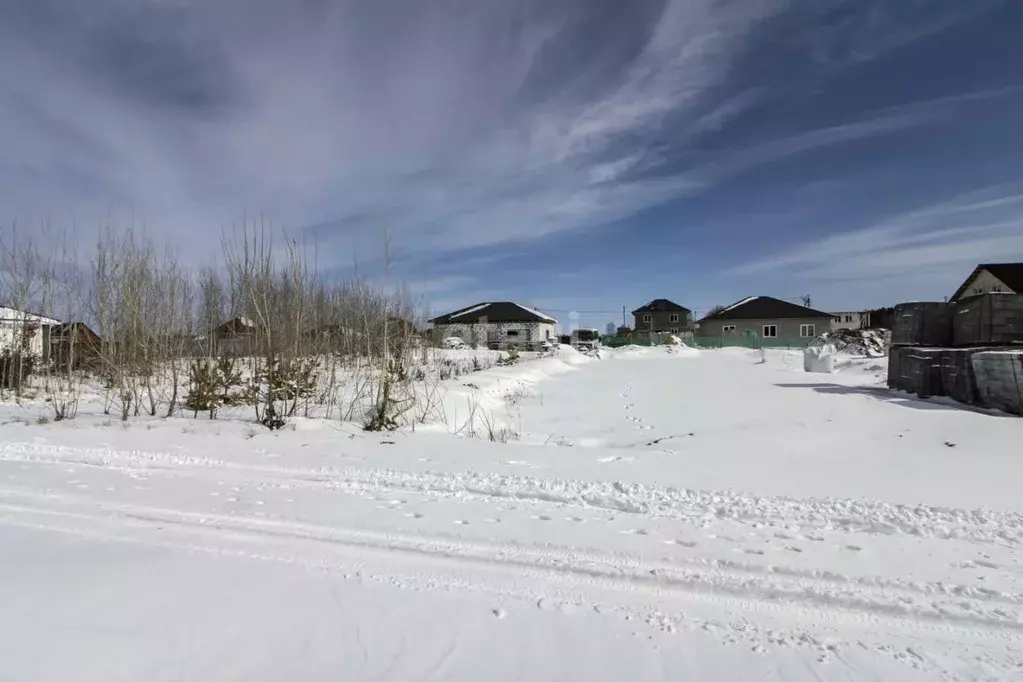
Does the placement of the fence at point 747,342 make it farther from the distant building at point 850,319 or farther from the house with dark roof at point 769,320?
the distant building at point 850,319

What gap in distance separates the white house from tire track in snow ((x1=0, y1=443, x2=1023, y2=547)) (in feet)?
35.2

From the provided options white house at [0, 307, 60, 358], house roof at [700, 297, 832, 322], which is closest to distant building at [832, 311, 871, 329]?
house roof at [700, 297, 832, 322]

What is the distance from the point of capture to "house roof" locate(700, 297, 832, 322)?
5047 cm

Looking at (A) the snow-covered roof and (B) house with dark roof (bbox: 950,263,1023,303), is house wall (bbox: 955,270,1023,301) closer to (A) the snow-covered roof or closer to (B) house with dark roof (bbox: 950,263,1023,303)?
(B) house with dark roof (bbox: 950,263,1023,303)

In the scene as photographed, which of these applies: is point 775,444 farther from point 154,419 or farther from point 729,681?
point 154,419

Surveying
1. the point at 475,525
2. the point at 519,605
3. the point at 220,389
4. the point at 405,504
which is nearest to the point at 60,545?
the point at 405,504

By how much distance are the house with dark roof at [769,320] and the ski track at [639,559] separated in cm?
4751

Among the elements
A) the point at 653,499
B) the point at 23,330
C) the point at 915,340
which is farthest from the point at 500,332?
the point at 653,499

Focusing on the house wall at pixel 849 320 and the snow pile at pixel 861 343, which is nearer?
the snow pile at pixel 861 343

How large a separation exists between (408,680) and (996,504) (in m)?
5.01

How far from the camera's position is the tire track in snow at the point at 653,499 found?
4.05 meters

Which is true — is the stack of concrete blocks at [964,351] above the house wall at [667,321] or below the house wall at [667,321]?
below

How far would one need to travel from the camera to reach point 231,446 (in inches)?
283

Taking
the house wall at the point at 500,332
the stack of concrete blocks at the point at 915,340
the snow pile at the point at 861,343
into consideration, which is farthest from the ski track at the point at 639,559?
the house wall at the point at 500,332
